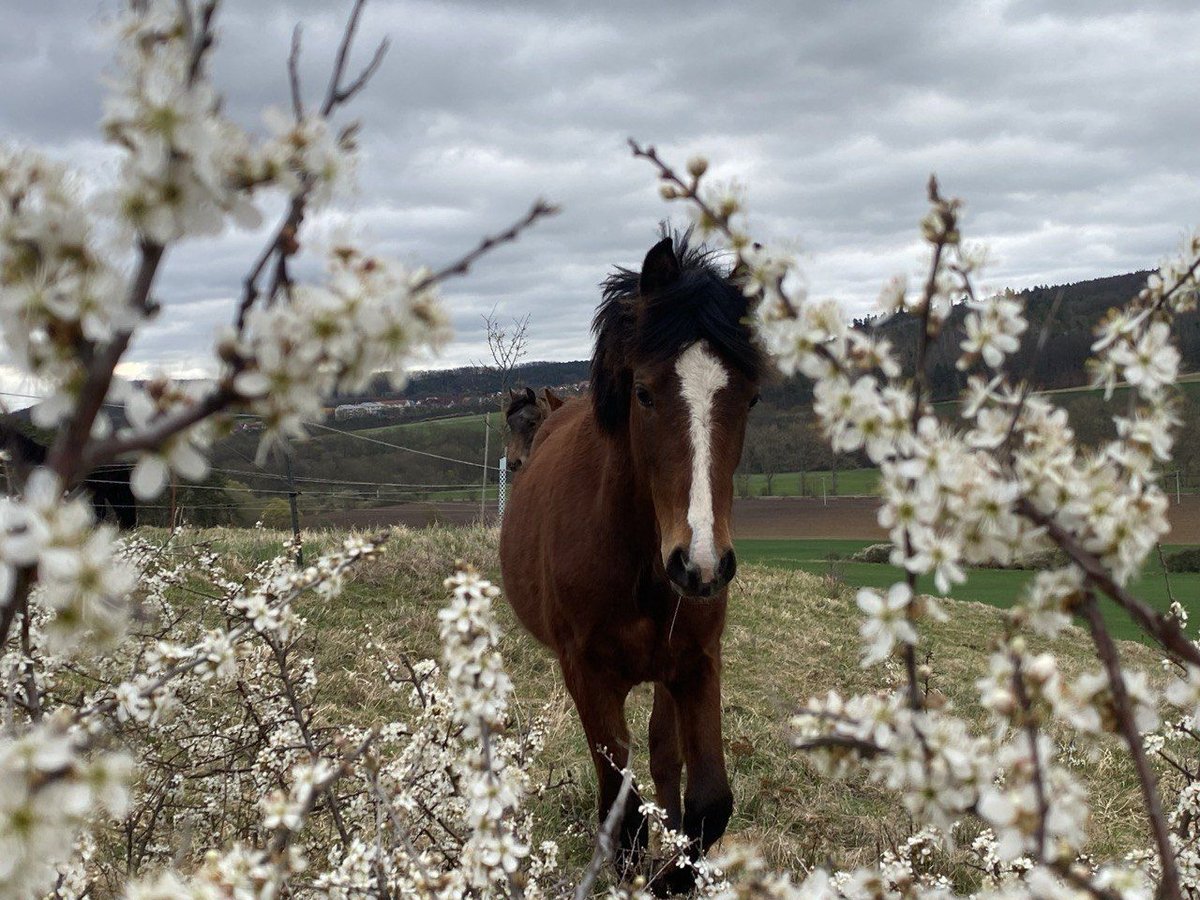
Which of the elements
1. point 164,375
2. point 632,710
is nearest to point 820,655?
point 632,710

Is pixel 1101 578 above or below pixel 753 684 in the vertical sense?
above

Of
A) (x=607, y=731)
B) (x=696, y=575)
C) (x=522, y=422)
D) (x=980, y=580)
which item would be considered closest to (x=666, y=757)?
(x=607, y=731)

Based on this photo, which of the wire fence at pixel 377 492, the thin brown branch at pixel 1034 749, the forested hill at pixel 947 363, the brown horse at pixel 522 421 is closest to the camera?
the thin brown branch at pixel 1034 749

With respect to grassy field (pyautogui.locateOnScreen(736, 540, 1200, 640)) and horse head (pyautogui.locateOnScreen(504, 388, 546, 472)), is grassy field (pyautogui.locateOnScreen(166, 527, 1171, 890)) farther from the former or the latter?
grassy field (pyautogui.locateOnScreen(736, 540, 1200, 640))

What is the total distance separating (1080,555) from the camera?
3.06 feet

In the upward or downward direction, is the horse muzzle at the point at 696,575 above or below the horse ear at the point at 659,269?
below

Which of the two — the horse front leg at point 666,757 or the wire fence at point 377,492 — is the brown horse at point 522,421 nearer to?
the horse front leg at point 666,757

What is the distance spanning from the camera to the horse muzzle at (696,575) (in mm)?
2635

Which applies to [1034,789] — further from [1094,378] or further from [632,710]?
[632,710]

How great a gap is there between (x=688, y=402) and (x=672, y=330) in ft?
1.01

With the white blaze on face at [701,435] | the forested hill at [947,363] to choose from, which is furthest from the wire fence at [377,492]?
the white blaze on face at [701,435]

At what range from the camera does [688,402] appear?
2.98 m

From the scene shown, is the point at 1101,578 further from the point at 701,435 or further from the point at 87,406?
the point at 701,435

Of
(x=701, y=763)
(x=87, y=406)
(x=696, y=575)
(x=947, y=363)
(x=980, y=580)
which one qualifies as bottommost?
(x=980, y=580)
